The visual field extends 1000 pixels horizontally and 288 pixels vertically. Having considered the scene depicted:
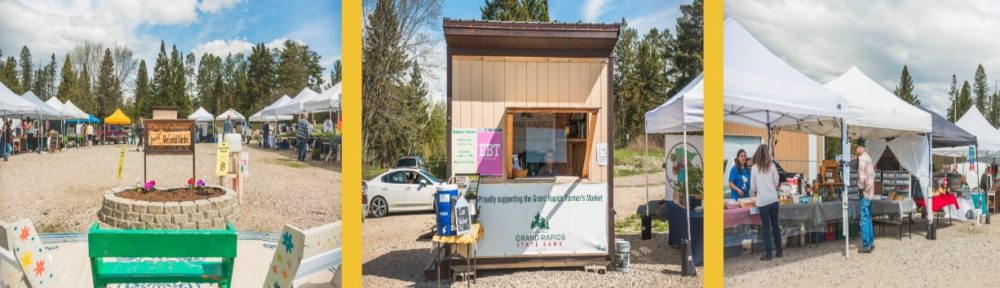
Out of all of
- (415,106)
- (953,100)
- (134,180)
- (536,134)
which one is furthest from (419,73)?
(953,100)

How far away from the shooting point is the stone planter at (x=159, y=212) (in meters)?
2.56

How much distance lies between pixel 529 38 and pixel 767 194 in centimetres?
157

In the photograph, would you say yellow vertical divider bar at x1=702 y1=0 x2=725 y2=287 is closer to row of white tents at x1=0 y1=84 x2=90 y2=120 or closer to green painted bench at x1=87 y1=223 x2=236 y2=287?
green painted bench at x1=87 y1=223 x2=236 y2=287

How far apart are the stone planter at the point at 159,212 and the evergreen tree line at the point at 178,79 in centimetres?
39

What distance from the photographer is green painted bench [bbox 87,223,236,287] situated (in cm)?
219

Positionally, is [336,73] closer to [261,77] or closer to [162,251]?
[261,77]

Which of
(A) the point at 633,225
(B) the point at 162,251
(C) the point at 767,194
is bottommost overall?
(A) the point at 633,225

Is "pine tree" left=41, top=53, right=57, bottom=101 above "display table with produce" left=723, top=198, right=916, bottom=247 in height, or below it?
above

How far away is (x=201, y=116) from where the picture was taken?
2312mm

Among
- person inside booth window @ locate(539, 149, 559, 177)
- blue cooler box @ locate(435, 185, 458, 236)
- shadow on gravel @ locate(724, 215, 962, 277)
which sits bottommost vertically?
shadow on gravel @ locate(724, 215, 962, 277)

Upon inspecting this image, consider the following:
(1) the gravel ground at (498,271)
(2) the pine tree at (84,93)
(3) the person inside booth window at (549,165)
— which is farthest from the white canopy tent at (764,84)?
(2) the pine tree at (84,93)

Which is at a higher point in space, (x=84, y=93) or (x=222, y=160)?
(x=84, y=93)

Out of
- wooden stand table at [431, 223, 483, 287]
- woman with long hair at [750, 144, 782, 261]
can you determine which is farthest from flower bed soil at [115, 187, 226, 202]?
woman with long hair at [750, 144, 782, 261]

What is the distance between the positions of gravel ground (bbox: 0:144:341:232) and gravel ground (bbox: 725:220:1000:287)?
6.25 ft
